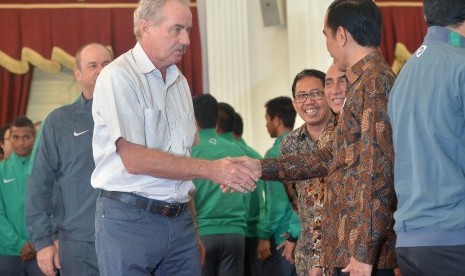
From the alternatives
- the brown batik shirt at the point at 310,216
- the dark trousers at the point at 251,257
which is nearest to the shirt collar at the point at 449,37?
the brown batik shirt at the point at 310,216

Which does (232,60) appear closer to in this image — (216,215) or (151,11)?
(216,215)

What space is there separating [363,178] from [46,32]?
19.5ft

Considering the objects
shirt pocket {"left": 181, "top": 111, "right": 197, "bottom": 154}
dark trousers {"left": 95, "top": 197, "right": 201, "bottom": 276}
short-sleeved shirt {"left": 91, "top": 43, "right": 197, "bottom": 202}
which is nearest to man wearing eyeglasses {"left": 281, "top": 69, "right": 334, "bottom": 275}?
shirt pocket {"left": 181, "top": 111, "right": 197, "bottom": 154}

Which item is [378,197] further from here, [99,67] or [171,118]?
[99,67]

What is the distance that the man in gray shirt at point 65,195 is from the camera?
14.4 ft

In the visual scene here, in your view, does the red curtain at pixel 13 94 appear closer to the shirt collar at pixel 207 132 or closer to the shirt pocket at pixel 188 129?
the shirt collar at pixel 207 132

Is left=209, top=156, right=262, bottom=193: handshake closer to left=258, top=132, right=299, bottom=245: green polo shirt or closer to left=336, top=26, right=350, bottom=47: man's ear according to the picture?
left=336, top=26, right=350, bottom=47: man's ear

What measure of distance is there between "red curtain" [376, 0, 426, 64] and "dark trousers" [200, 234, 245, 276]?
351 centimetres

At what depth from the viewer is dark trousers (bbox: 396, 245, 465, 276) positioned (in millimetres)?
2697

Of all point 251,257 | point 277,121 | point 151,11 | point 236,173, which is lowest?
point 251,257

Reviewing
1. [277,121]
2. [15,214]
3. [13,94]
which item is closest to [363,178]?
[277,121]

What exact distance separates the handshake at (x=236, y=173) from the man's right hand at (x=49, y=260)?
3.82 feet

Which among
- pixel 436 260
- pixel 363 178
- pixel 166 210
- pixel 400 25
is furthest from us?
pixel 400 25

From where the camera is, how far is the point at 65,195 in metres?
4.45
